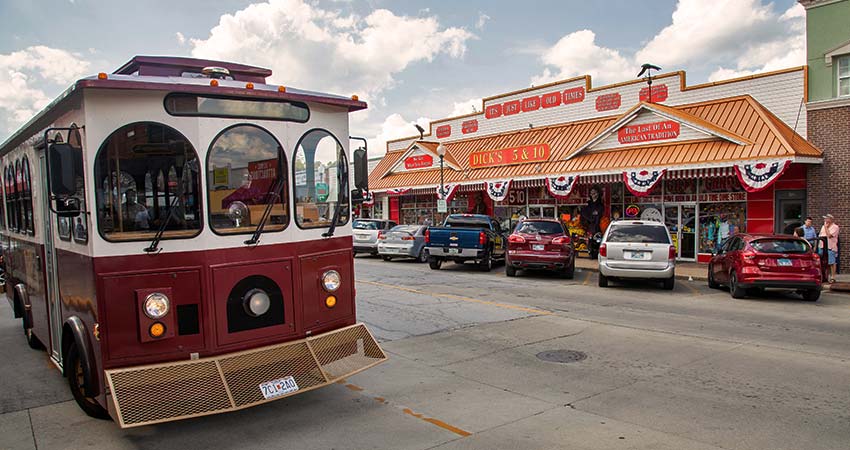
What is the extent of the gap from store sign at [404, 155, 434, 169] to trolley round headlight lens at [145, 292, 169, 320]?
971 inches

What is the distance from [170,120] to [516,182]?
19.4m

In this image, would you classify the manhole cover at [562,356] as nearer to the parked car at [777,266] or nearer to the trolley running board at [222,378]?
the trolley running board at [222,378]

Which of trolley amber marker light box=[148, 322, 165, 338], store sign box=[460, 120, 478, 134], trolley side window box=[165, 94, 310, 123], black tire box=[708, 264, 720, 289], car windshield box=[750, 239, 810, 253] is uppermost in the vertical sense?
store sign box=[460, 120, 478, 134]

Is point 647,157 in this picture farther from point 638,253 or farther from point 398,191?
point 398,191

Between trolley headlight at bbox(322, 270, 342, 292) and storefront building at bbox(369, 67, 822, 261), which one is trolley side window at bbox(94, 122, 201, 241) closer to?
trolley headlight at bbox(322, 270, 342, 292)

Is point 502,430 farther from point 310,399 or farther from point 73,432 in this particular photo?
point 73,432

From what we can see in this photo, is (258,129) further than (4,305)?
No

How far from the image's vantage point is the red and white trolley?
485 centimetres

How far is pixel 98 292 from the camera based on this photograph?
15.8 feet

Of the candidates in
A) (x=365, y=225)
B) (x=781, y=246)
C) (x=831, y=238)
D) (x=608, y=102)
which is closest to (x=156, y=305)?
(x=781, y=246)

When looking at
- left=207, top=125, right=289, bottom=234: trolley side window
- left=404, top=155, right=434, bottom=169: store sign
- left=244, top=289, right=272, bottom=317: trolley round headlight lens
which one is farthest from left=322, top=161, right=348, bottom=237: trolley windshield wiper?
left=404, top=155, right=434, bottom=169: store sign

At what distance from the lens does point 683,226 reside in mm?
20203

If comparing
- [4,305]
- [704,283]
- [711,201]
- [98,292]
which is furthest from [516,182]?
[98,292]

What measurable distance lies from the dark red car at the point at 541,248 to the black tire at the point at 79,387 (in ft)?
40.4
